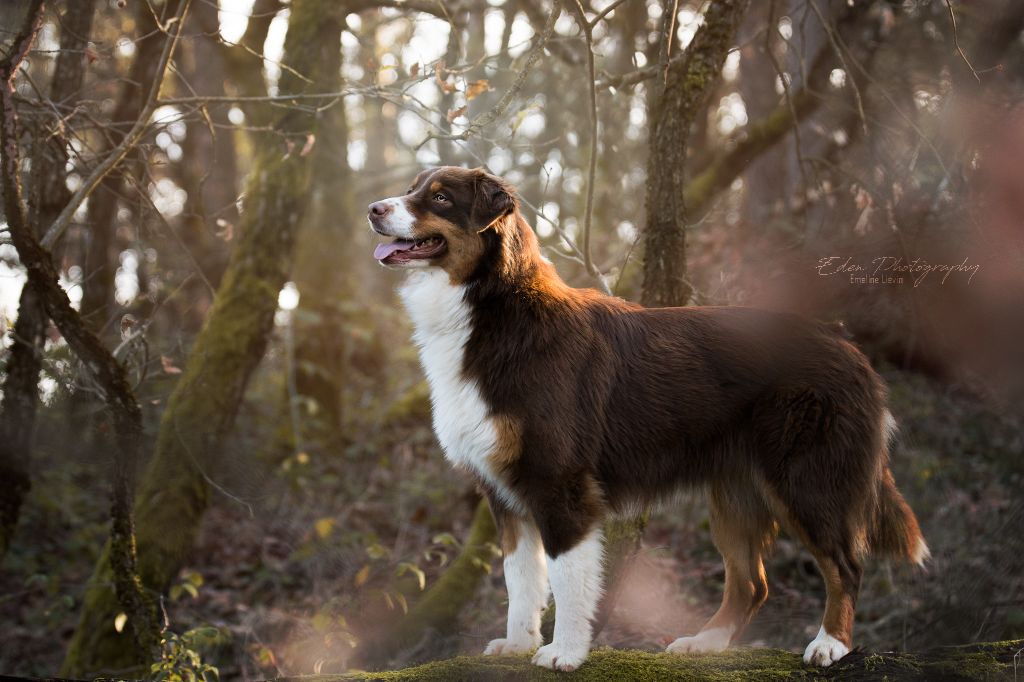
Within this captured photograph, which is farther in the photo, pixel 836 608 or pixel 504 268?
pixel 504 268

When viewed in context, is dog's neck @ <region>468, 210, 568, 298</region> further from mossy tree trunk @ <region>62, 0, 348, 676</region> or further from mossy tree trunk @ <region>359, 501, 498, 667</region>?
mossy tree trunk @ <region>62, 0, 348, 676</region>

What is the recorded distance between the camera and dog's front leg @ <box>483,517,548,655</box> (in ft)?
14.3

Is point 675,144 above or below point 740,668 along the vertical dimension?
above

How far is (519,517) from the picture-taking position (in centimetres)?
440

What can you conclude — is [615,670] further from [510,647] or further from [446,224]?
[446,224]

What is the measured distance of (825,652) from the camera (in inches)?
158

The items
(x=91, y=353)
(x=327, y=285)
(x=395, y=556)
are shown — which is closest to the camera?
(x=91, y=353)

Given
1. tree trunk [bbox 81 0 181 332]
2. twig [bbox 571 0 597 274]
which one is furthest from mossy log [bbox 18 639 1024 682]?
tree trunk [bbox 81 0 181 332]

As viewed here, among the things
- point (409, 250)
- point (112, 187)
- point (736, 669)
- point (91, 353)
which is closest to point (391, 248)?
point (409, 250)

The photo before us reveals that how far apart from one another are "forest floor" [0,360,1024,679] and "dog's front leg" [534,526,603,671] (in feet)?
6.27

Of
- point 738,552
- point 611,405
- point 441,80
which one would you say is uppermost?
point 441,80

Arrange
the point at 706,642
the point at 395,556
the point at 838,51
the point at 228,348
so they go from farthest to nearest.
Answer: the point at 395,556 < the point at 228,348 < the point at 838,51 < the point at 706,642

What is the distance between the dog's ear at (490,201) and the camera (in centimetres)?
436

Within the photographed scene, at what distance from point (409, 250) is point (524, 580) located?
173 cm
